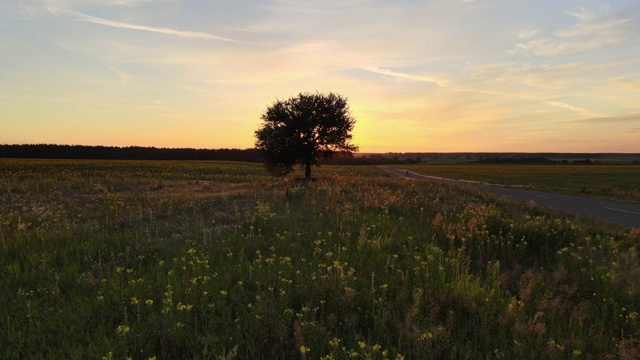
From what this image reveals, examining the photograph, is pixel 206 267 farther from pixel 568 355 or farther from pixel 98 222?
pixel 98 222

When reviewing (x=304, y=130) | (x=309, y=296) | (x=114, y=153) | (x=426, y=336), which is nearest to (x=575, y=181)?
(x=304, y=130)

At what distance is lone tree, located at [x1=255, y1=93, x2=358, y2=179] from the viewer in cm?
2731

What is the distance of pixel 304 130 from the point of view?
90.8 feet

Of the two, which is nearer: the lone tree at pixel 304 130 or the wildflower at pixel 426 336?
the wildflower at pixel 426 336

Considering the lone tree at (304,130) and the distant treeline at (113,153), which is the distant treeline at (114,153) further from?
the lone tree at (304,130)

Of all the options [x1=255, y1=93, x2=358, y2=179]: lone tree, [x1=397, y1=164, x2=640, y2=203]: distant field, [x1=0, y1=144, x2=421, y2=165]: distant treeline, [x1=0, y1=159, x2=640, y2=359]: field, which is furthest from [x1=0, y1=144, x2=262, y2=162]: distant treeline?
[x1=0, y1=159, x2=640, y2=359]: field

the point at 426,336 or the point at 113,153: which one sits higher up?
the point at 113,153

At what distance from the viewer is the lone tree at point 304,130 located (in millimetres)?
27312

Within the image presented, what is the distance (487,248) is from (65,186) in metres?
21.4

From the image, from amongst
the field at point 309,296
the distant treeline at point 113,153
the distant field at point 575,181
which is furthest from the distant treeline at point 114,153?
the field at point 309,296

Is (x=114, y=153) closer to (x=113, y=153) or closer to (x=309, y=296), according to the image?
(x=113, y=153)

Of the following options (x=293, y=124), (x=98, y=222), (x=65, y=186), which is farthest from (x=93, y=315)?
(x=293, y=124)

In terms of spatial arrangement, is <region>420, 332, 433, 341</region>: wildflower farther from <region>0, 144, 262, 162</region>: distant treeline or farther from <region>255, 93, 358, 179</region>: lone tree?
<region>0, 144, 262, 162</region>: distant treeline

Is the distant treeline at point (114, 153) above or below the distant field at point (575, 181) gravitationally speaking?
above
